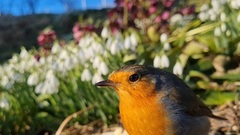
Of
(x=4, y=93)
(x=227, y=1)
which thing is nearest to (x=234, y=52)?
(x=227, y=1)

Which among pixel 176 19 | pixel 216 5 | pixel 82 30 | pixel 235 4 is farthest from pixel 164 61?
pixel 176 19

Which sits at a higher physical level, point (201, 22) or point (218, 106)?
point (201, 22)

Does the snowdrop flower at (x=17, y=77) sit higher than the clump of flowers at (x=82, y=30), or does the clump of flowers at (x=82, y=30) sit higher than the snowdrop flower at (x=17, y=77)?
the clump of flowers at (x=82, y=30)

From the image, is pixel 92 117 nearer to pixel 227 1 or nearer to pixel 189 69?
pixel 189 69

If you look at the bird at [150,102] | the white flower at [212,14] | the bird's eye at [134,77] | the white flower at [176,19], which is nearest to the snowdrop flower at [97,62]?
the bird at [150,102]

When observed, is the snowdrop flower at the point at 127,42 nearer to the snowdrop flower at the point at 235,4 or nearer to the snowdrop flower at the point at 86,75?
the snowdrop flower at the point at 86,75

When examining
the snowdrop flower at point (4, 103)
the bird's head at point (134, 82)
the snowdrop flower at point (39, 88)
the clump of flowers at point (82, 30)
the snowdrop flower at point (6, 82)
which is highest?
the clump of flowers at point (82, 30)

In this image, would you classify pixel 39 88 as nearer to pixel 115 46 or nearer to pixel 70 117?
pixel 70 117

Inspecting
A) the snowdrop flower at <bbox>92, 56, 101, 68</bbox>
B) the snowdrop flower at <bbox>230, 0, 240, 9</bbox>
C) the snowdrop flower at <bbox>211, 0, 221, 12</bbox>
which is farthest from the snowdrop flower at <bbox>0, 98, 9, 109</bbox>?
the snowdrop flower at <bbox>211, 0, 221, 12</bbox>
